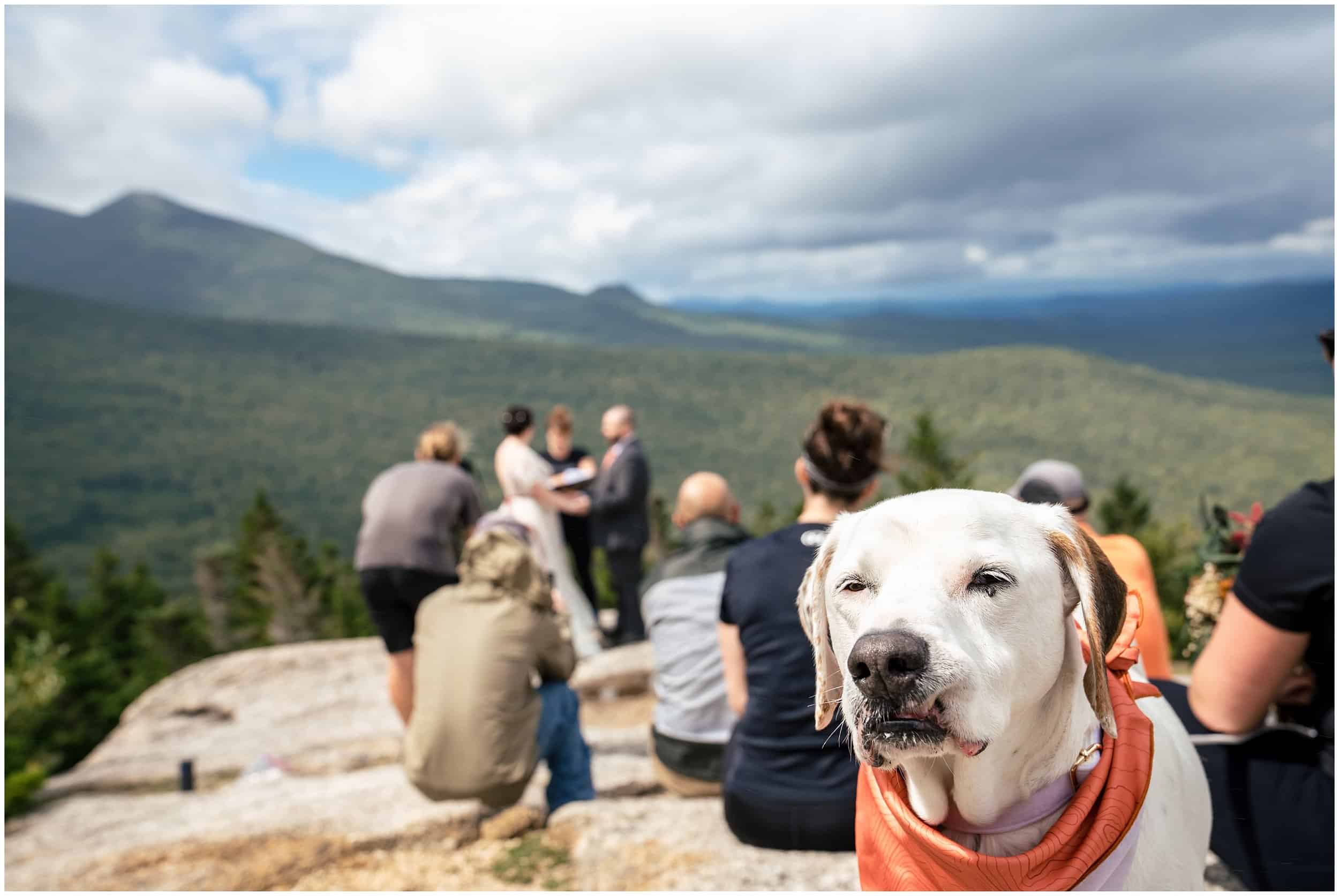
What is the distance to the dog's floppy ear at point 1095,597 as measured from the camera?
1377mm

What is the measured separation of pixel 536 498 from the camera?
7.66m

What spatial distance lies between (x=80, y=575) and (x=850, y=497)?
111560mm

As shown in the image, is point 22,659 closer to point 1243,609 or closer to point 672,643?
point 672,643

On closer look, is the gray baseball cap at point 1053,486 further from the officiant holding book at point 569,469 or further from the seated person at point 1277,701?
the officiant holding book at point 569,469

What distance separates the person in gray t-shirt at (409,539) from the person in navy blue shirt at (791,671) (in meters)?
2.78

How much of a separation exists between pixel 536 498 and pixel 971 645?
6537mm

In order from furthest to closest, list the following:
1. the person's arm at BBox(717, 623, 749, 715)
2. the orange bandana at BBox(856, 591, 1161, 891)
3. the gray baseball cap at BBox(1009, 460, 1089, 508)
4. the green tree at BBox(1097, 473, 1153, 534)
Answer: the green tree at BBox(1097, 473, 1153, 534)
the gray baseball cap at BBox(1009, 460, 1089, 508)
the person's arm at BBox(717, 623, 749, 715)
the orange bandana at BBox(856, 591, 1161, 891)

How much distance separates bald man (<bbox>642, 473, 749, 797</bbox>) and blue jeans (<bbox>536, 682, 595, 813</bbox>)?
0.51 metres

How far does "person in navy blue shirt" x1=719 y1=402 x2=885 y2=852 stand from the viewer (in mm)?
2777

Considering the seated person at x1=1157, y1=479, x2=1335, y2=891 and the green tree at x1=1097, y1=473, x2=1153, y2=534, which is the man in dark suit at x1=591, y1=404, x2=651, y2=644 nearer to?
the seated person at x1=1157, y1=479, x2=1335, y2=891

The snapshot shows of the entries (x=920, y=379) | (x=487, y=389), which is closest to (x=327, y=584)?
(x=920, y=379)

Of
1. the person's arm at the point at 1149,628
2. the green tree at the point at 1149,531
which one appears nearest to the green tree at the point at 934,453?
the green tree at the point at 1149,531

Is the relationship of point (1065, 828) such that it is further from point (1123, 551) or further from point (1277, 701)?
point (1123, 551)

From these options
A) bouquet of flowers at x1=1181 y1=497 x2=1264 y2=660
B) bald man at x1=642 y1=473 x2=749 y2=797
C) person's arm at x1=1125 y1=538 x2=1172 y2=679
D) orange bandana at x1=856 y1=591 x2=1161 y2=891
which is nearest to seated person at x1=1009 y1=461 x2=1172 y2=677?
person's arm at x1=1125 y1=538 x2=1172 y2=679
